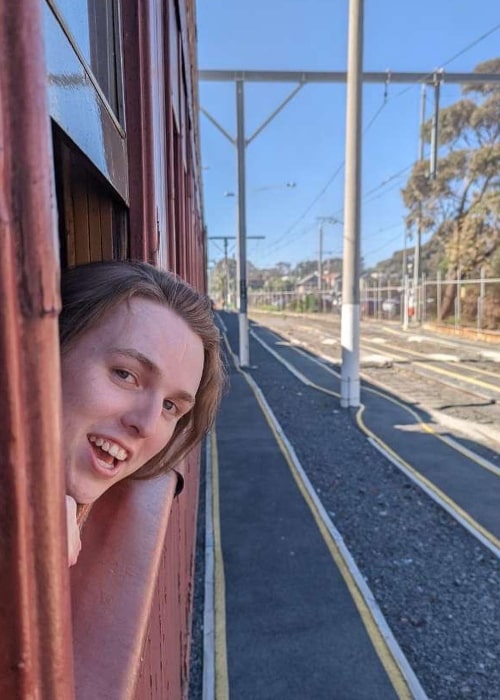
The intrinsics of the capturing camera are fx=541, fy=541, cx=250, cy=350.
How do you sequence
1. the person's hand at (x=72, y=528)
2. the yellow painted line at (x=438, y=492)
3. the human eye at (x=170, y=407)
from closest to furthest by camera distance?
the person's hand at (x=72, y=528), the human eye at (x=170, y=407), the yellow painted line at (x=438, y=492)

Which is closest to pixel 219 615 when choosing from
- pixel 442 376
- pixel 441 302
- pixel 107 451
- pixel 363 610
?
pixel 363 610

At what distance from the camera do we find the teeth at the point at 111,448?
2.99ft

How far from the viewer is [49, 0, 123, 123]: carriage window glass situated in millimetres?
922

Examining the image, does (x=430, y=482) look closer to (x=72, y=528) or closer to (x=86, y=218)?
(x=86, y=218)

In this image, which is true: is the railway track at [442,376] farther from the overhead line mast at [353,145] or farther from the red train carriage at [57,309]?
the red train carriage at [57,309]

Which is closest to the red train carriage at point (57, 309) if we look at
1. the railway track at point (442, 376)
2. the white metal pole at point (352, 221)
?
the railway track at point (442, 376)

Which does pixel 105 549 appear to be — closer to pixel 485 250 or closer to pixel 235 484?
pixel 235 484

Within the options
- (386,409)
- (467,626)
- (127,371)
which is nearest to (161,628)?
(127,371)

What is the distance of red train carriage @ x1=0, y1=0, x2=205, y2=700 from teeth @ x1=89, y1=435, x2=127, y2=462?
10.3 inches

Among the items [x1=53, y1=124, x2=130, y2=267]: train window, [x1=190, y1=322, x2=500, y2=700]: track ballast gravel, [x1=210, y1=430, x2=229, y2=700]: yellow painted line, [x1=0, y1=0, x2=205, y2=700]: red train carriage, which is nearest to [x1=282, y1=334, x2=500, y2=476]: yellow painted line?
[x1=190, y1=322, x2=500, y2=700]: track ballast gravel

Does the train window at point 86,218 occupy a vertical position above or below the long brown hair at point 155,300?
above

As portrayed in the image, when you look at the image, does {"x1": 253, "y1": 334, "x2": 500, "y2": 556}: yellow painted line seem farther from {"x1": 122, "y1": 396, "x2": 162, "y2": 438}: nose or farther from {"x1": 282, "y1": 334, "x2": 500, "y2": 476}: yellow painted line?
{"x1": 122, "y1": 396, "x2": 162, "y2": 438}: nose

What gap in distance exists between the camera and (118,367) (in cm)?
94

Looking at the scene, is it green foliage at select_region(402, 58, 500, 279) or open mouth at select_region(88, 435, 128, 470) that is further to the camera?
green foliage at select_region(402, 58, 500, 279)
